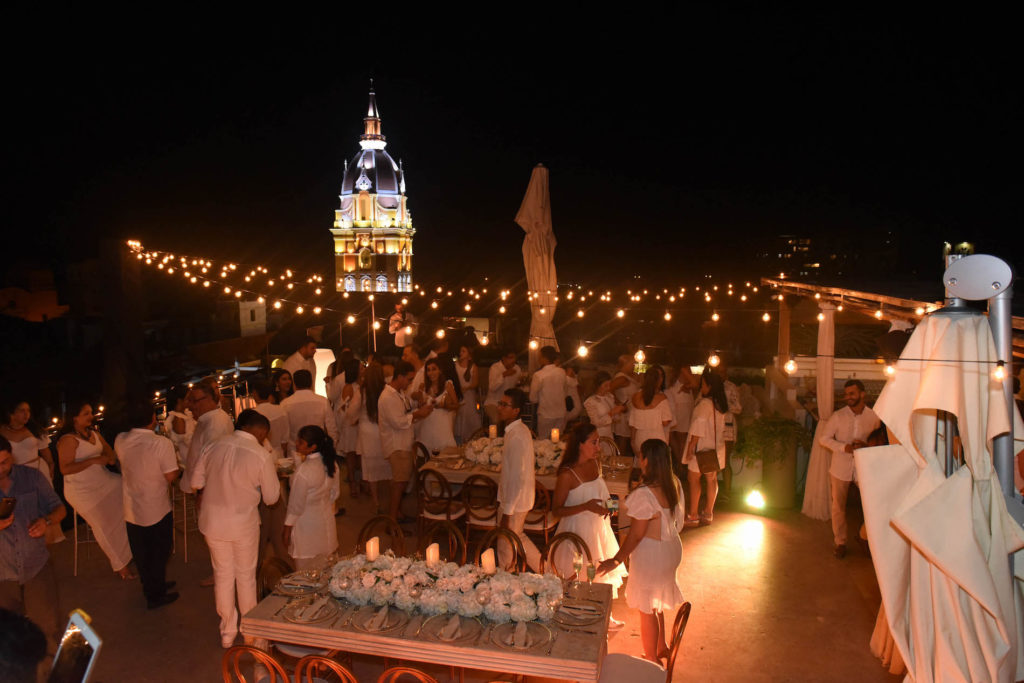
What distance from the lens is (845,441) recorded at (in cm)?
643

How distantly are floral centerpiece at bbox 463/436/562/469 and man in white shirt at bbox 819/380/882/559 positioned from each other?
104 inches

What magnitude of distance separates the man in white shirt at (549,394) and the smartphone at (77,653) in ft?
21.4

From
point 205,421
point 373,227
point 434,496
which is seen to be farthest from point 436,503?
point 373,227

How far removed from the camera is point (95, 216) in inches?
918

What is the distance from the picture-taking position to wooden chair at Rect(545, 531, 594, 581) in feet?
14.8

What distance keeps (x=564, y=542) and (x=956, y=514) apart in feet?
9.49

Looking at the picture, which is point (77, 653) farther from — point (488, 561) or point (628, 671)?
point (628, 671)

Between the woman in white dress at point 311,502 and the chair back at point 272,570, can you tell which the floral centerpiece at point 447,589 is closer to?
the chair back at point 272,570

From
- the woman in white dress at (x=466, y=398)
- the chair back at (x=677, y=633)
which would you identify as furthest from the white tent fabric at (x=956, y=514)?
the woman in white dress at (x=466, y=398)

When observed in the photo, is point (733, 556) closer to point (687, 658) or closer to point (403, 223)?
point (687, 658)

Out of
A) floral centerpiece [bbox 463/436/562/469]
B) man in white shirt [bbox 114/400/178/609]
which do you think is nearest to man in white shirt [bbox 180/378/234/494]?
man in white shirt [bbox 114/400/178/609]

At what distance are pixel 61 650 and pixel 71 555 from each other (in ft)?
17.6

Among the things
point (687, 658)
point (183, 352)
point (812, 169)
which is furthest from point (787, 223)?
point (687, 658)

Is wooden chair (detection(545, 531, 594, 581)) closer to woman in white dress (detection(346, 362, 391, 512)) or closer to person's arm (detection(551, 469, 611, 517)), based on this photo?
person's arm (detection(551, 469, 611, 517))
